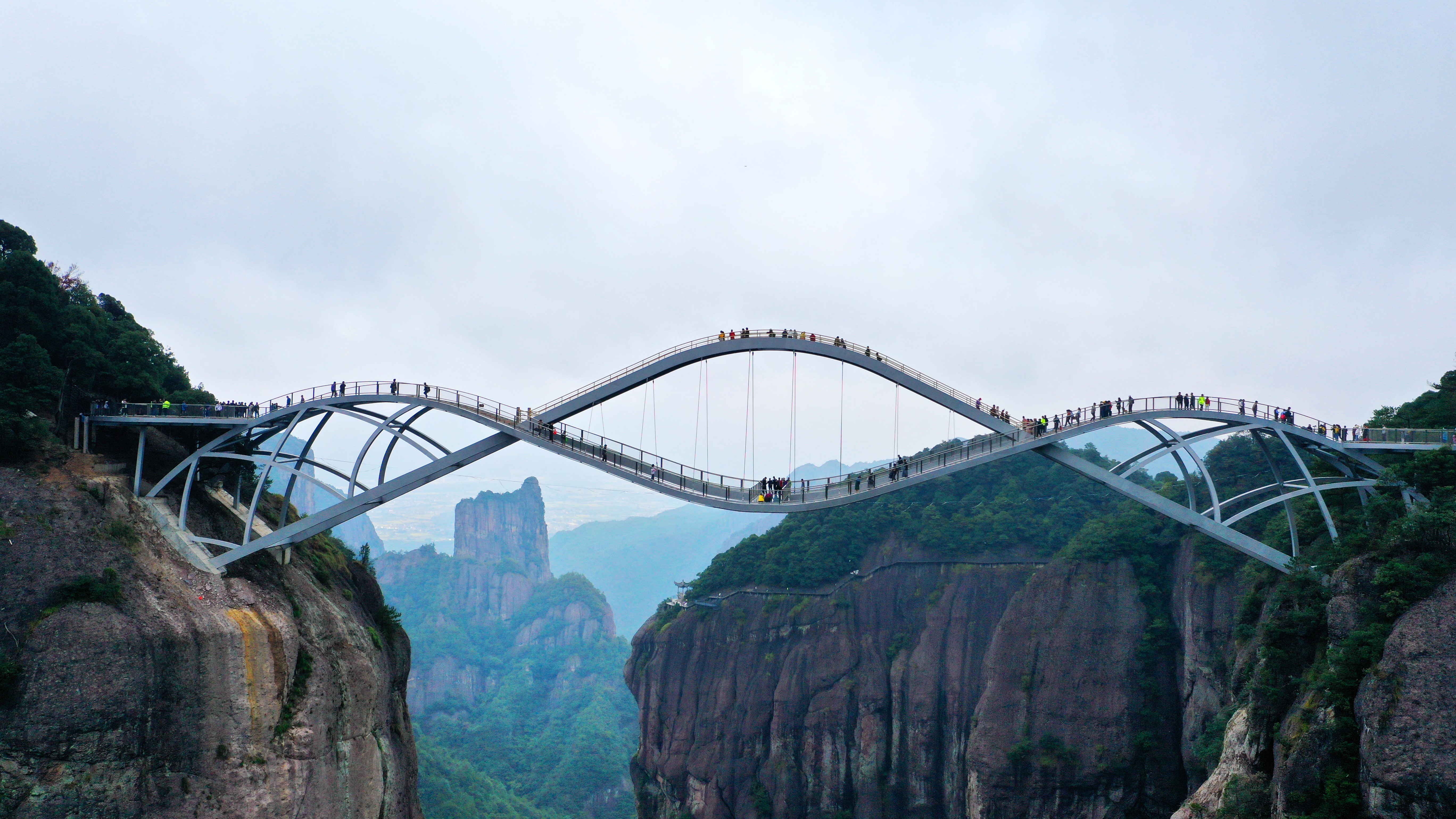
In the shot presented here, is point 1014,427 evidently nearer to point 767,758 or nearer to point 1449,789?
point 1449,789

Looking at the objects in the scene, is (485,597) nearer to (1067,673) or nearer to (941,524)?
(941,524)

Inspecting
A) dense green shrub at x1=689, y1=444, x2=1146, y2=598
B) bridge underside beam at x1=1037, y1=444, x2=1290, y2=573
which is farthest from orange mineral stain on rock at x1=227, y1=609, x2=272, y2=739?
dense green shrub at x1=689, y1=444, x2=1146, y2=598

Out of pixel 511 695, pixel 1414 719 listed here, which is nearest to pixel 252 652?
pixel 1414 719

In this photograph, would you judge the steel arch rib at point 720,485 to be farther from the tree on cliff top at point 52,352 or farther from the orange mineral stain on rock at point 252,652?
the tree on cliff top at point 52,352

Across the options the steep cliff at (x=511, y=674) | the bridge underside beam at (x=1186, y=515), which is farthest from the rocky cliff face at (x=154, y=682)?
the steep cliff at (x=511, y=674)

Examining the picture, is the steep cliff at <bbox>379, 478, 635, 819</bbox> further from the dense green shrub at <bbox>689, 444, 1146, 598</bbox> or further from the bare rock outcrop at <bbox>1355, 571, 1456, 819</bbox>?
the bare rock outcrop at <bbox>1355, 571, 1456, 819</bbox>

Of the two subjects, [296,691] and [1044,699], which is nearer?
[296,691]
